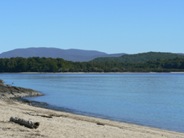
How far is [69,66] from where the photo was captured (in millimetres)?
182750

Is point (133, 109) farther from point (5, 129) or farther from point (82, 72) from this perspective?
point (82, 72)

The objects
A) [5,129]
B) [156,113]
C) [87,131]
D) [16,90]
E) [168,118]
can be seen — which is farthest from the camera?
[16,90]

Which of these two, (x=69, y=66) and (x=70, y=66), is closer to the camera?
(x=70, y=66)

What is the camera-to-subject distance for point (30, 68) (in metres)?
177

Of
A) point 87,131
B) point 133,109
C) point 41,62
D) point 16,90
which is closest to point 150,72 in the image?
point 41,62

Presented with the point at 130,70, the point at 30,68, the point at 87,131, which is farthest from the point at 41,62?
the point at 87,131

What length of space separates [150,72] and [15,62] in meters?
58.2

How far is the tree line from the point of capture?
17562 centimetres

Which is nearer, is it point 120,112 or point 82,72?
point 120,112

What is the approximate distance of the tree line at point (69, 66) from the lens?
17562 centimetres

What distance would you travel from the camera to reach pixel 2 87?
49500 mm

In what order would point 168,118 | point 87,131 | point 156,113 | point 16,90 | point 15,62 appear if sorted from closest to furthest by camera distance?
point 87,131
point 168,118
point 156,113
point 16,90
point 15,62

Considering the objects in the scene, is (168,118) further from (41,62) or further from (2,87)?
(41,62)

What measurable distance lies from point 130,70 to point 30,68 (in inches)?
1712
